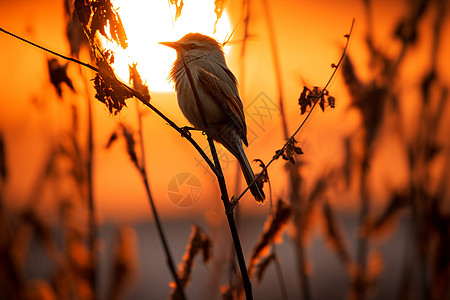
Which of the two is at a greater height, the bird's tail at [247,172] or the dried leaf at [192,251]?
the bird's tail at [247,172]

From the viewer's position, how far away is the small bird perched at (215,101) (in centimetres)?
265

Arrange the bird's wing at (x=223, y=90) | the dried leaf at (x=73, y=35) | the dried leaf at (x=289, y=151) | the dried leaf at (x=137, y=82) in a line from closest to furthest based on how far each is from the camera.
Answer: the dried leaf at (x=289, y=151), the dried leaf at (x=137, y=82), the dried leaf at (x=73, y=35), the bird's wing at (x=223, y=90)

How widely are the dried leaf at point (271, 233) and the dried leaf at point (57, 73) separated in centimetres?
98

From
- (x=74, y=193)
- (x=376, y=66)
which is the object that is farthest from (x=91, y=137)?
(x=376, y=66)

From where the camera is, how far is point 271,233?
6.04 ft

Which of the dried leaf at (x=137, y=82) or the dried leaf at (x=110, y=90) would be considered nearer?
the dried leaf at (x=110, y=90)

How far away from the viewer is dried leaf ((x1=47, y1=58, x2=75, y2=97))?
5.81ft

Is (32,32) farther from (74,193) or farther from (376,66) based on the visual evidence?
(376,66)

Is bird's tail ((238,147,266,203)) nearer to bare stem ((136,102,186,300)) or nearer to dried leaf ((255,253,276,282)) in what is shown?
dried leaf ((255,253,276,282))

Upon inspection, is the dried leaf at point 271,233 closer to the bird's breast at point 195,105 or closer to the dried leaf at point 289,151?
the dried leaf at point 289,151

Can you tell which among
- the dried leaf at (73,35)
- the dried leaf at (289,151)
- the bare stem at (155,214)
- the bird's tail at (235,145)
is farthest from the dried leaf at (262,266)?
the dried leaf at (73,35)

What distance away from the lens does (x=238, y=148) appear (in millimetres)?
2662

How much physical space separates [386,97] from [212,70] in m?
1.11

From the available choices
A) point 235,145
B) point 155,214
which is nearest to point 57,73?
point 155,214
